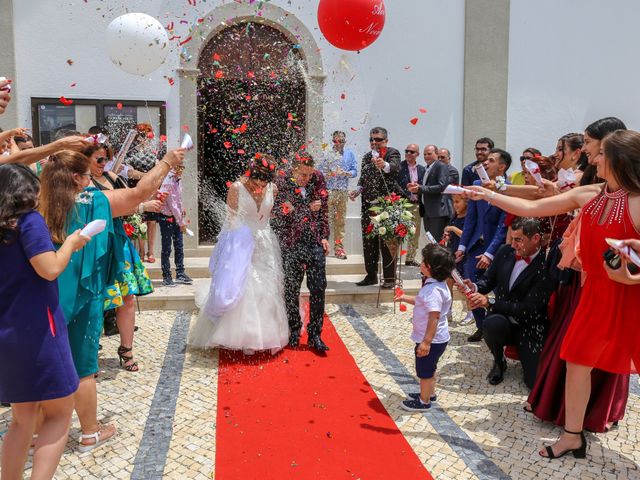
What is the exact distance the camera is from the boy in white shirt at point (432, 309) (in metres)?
3.83

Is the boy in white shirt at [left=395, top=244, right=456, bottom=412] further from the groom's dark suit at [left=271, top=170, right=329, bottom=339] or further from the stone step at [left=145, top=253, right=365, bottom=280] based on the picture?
the stone step at [left=145, top=253, right=365, bottom=280]

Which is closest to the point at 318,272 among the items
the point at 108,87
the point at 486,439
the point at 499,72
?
the point at 486,439

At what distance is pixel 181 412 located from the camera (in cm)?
399

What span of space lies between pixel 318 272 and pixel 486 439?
226 cm

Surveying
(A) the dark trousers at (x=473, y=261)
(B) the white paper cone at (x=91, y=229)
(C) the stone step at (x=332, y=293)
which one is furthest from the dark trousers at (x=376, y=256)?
(B) the white paper cone at (x=91, y=229)

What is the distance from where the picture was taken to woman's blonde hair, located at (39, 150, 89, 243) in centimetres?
315

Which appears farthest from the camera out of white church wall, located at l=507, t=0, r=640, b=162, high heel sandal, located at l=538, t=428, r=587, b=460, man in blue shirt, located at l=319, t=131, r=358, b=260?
white church wall, located at l=507, t=0, r=640, b=162

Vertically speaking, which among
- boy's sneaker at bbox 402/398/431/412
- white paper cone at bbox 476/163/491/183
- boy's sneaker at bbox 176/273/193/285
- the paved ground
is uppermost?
white paper cone at bbox 476/163/491/183

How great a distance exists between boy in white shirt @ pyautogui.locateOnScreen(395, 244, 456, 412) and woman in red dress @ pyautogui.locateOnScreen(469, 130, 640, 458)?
0.82m

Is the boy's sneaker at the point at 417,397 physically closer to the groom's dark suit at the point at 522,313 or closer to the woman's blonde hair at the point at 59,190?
the groom's dark suit at the point at 522,313

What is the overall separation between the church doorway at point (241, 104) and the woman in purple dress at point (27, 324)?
595 cm

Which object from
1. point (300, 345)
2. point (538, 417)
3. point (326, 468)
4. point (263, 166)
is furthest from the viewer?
point (300, 345)

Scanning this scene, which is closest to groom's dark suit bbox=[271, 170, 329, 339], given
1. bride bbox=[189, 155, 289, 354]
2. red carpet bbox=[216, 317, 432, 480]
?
bride bbox=[189, 155, 289, 354]

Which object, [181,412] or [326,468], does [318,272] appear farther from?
[326,468]
